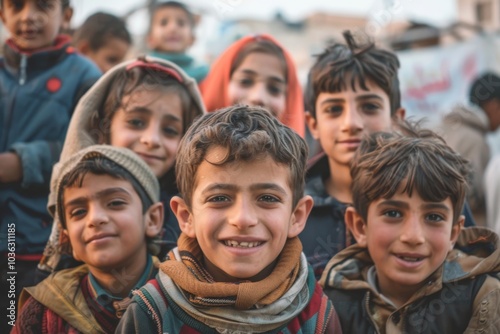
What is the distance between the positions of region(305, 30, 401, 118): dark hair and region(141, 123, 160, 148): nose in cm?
92

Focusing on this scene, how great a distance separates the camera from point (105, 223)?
2.35 m

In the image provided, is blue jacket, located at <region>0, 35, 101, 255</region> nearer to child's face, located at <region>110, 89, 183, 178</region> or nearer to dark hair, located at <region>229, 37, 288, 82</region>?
child's face, located at <region>110, 89, 183, 178</region>

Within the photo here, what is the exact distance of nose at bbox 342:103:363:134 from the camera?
2.88 metres

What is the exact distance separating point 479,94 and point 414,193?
458 centimetres

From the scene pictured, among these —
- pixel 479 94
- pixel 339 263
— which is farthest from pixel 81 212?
pixel 479 94

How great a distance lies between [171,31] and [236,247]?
11.4 feet

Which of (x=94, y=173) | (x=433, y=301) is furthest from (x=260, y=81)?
(x=433, y=301)

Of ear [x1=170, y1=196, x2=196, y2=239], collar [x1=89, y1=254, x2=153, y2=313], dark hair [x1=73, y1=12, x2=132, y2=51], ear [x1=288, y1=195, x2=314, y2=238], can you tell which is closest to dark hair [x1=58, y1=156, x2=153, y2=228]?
collar [x1=89, y1=254, x2=153, y2=313]

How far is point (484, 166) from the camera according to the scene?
217 inches

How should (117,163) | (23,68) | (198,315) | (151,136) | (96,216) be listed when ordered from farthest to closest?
Answer: (23,68)
(151,136)
(117,163)
(96,216)
(198,315)

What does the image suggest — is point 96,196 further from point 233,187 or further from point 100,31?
point 100,31

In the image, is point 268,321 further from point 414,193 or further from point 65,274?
point 65,274

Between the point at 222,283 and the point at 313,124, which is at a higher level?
the point at 313,124

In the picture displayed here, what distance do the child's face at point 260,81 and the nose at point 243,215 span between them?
1.74 metres
